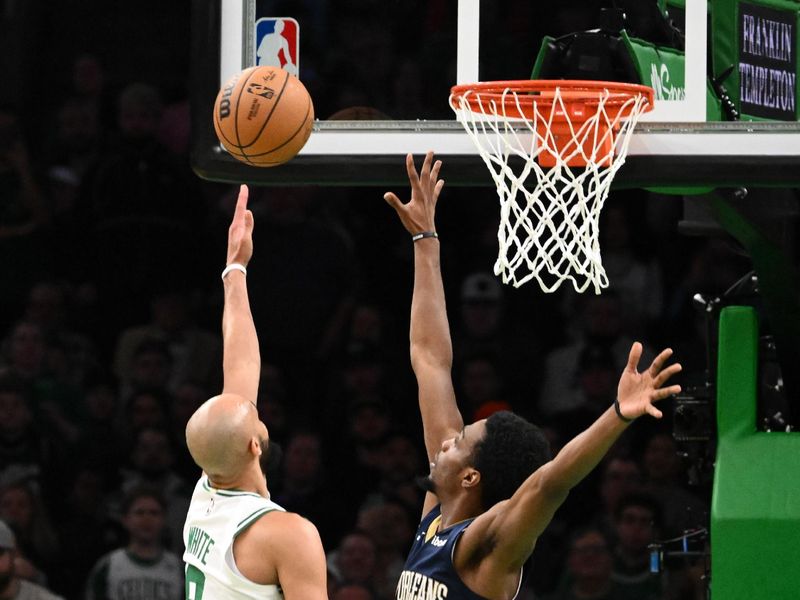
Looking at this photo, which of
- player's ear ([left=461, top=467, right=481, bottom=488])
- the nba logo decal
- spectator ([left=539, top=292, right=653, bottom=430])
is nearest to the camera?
player's ear ([left=461, top=467, right=481, bottom=488])

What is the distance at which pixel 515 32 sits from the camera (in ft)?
25.0

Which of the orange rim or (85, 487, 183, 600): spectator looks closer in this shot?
the orange rim

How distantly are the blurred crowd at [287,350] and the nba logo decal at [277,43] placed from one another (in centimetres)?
280

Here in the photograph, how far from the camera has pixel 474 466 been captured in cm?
375

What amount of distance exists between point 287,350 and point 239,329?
3.55 metres

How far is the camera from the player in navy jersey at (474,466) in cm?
322

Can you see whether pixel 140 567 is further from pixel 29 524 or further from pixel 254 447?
pixel 254 447

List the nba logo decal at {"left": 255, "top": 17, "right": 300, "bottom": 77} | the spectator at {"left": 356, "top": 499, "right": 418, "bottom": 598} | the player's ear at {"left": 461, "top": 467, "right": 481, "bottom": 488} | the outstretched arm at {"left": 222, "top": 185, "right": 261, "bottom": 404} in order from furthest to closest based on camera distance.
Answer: the spectator at {"left": 356, "top": 499, "right": 418, "bottom": 598} → the nba logo decal at {"left": 255, "top": 17, "right": 300, "bottom": 77} → the outstretched arm at {"left": 222, "top": 185, "right": 261, "bottom": 404} → the player's ear at {"left": 461, "top": 467, "right": 481, "bottom": 488}

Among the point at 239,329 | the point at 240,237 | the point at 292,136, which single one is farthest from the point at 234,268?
the point at 292,136

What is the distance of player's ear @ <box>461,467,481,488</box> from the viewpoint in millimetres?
3742

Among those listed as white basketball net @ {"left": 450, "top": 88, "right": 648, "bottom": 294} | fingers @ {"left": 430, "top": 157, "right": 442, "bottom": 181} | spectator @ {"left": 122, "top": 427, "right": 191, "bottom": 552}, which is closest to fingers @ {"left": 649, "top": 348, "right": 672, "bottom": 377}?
white basketball net @ {"left": 450, "top": 88, "right": 648, "bottom": 294}

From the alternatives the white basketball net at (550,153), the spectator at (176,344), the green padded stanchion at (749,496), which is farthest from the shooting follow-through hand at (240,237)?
the spectator at (176,344)

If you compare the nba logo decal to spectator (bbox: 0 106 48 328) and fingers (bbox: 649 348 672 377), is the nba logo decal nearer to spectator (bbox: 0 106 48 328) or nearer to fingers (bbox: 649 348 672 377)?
fingers (bbox: 649 348 672 377)

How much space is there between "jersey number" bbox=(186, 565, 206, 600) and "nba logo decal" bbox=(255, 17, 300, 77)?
164 centimetres
